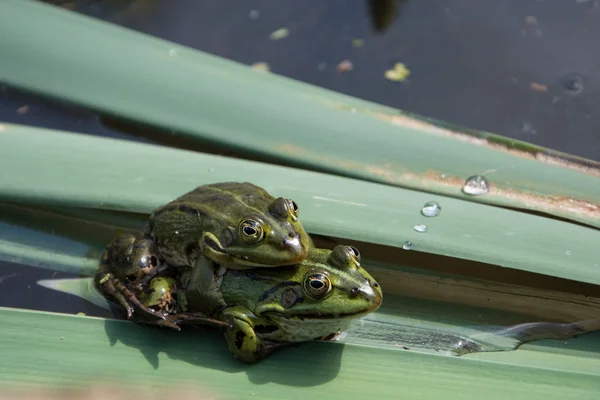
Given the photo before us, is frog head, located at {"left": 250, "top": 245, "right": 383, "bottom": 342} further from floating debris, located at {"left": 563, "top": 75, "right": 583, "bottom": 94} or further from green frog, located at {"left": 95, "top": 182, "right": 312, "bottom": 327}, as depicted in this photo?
floating debris, located at {"left": 563, "top": 75, "right": 583, "bottom": 94}

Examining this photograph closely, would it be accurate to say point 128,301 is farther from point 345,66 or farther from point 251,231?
point 345,66

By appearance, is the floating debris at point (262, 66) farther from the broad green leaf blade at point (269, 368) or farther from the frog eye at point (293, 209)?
the broad green leaf blade at point (269, 368)

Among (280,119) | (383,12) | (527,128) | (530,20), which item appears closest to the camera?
(280,119)

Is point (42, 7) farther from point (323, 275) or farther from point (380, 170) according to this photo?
point (323, 275)

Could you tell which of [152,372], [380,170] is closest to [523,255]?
[380,170]

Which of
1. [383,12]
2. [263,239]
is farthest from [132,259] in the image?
[383,12]
